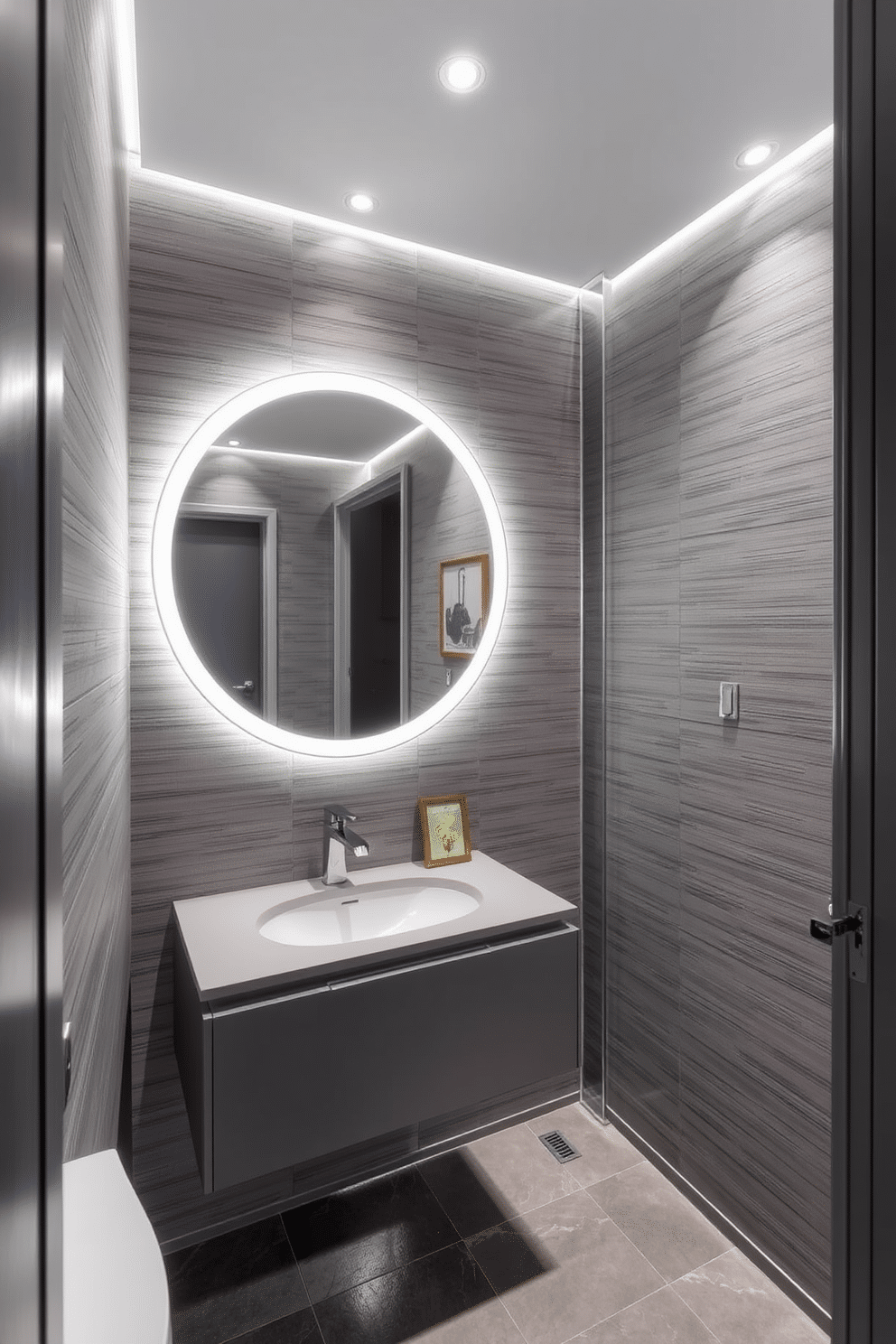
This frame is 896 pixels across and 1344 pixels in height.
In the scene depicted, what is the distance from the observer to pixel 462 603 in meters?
2.08

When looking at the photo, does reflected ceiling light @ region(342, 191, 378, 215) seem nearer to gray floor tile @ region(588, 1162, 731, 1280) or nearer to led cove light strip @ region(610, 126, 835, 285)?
led cove light strip @ region(610, 126, 835, 285)

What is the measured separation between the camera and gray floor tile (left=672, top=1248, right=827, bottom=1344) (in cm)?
150

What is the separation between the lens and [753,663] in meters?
1.71

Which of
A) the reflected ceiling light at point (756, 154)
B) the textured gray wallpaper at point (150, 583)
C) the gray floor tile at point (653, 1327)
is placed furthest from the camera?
the textured gray wallpaper at point (150, 583)

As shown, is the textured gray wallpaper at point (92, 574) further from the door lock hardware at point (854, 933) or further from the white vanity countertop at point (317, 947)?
the door lock hardware at point (854, 933)

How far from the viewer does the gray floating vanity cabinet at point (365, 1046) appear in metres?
1.34

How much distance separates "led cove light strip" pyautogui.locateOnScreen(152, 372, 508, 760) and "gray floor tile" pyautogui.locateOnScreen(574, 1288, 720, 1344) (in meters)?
1.33

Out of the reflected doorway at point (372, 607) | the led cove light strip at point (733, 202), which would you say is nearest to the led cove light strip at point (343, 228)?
the led cove light strip at point (733, 202)

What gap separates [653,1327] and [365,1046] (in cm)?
84

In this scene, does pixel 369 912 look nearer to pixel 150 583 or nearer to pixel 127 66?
pixel 150 583

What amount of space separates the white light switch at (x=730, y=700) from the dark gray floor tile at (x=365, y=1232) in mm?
1407

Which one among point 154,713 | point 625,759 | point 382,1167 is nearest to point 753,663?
point 625,759

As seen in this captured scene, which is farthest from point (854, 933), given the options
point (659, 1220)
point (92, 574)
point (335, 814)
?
point (659, 1220)

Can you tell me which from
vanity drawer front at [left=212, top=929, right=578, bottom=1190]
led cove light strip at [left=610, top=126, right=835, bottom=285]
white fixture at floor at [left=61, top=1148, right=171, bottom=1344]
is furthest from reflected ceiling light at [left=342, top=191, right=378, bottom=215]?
white fixture at floor at [left=61, top=1148, right=171, bottom=1344]
